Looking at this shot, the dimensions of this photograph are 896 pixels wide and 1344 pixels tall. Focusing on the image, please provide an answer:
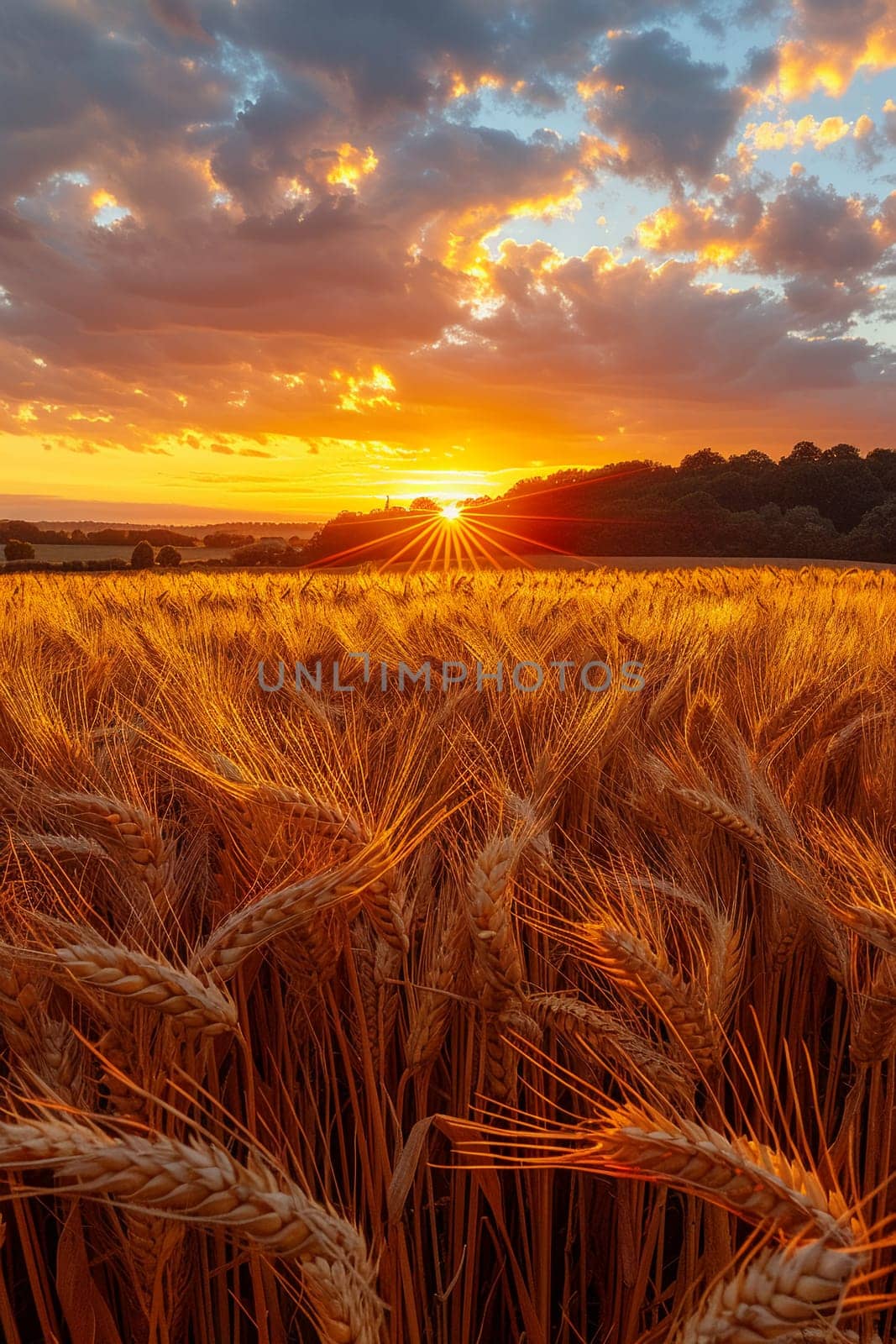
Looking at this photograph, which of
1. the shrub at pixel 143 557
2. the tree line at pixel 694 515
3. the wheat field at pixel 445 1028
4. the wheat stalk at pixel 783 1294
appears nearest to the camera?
the wheat stalk at pixel 783 1294

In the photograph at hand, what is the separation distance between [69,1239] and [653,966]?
0.88 metres

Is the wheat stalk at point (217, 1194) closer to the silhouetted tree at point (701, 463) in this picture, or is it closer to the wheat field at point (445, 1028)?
the wheat field at point (445, 1028)

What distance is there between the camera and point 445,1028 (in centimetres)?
112

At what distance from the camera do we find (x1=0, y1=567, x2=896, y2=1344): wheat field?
614 millimetres

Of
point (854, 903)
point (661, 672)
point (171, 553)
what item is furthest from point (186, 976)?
point (171, 553)

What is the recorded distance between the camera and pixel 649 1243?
1.03 metres

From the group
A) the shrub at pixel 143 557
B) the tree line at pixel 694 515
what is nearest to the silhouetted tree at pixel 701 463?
the tree line at pixel 694 515

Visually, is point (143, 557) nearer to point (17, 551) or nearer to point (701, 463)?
point (17, 551)

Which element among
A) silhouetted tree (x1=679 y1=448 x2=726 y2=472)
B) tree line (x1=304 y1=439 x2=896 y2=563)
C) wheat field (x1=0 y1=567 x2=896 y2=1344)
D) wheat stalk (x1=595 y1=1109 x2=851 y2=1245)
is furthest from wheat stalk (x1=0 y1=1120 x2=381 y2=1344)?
silhouetted tree (x1=679 y1=448 x2=726 y2=472)

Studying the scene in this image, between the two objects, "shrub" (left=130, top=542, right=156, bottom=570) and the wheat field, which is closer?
the wheat field

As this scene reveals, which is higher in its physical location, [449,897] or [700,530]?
[700,530]

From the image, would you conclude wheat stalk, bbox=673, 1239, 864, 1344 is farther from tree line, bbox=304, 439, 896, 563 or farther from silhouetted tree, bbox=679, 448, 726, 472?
silhouetted tree, bbox=679, 448, 726, 472

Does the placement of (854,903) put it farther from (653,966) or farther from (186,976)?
(186,976)

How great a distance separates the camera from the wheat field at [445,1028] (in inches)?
24.2
